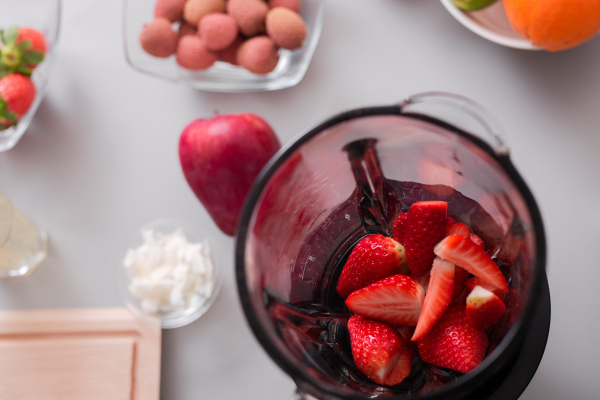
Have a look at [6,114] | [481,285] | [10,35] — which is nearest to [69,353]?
[6,114]

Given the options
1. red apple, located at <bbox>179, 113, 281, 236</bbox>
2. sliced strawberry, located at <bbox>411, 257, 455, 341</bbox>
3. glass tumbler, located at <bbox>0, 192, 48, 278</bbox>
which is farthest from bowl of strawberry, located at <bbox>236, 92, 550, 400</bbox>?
glass tumbler, located at <bbox>0, 192, 48, 278</bbox>

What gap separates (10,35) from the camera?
0.66 metres

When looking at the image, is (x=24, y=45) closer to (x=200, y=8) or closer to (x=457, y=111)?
(x=200, y=8)

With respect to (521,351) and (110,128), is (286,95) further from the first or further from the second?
(521,351)

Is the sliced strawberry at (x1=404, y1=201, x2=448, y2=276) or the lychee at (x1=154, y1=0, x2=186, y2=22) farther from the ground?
the sliced strawberry at (x1=404, y1=201, x2=448, y2=276)

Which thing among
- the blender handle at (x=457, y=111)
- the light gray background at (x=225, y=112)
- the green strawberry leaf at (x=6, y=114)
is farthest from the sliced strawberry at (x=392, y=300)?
the green strawberry leaf at (x=6, y=114)

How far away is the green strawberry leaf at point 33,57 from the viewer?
2.21ft

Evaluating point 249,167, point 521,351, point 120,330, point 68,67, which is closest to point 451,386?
point 521,351

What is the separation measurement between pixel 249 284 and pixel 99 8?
1.77 feet

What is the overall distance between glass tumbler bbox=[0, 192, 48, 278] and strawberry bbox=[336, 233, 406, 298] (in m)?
0.43

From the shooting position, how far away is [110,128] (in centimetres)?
70

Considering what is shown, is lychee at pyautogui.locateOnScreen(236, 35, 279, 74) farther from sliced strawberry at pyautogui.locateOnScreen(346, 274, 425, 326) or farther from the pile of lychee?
sliced strawberry at pyautogui.locateOnScreen(346, 274, 425, 326)

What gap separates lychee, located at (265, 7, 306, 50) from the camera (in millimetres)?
628

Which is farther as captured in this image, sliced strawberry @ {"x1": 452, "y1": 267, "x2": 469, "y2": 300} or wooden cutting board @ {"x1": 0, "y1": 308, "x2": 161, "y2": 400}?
wooden cutting board @ {"x1": 0, "y1": 308, "x2": 161, "y2": 400}
